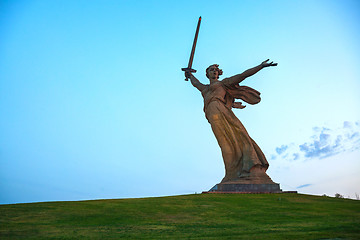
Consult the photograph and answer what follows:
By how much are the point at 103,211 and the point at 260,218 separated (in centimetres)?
398

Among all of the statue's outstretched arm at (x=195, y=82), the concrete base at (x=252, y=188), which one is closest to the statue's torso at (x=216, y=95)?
the statue's outstretched arm at (x=195, y=82)

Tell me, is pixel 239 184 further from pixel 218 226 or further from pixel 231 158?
pixel 218 226

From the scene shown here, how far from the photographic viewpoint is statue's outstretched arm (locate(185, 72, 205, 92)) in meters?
17.6

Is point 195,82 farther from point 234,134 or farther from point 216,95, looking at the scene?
point 234,134

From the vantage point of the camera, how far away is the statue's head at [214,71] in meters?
17.3

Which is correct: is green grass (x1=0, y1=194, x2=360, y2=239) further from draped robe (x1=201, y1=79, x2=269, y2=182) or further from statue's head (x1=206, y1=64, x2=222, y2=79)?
statue's head (x1=206, y1=64, x2=222, y2=79)

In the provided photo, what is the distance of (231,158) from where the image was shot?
16.3 meters

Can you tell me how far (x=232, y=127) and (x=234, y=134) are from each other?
0.35 m

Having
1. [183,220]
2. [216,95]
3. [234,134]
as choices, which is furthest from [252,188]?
[183,220]

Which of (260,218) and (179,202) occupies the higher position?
(179,202)

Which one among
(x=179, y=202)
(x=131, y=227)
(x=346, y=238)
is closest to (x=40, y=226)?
(x=131, y=227)

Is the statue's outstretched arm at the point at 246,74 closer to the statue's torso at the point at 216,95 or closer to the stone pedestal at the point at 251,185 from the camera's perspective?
the statue's torso at the point at 216,95

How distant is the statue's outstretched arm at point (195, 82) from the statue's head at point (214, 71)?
0.57 meters

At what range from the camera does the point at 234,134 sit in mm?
16469
